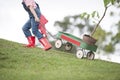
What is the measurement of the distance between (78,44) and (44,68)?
2794 mm

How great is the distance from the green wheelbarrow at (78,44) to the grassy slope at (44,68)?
3.23 feet

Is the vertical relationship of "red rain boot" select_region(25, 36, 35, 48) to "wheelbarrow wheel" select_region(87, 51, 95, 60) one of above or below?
above

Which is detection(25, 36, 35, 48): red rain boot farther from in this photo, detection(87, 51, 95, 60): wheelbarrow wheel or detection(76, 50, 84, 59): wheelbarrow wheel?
detection(87, 51, 95, 60): wheelbarrow wheel

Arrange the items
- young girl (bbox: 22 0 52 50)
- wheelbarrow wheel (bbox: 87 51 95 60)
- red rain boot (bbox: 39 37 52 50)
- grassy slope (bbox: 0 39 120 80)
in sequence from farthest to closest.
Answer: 1. wheelbarrow wheel (bbox: 87 51 95 60)
2. red rain boot (bbox: 39 37 52 50)
3. young girl (bbox: 22 0 52 50)
4. grassy slope (bbox: 0 39 120 80)

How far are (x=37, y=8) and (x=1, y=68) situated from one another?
327cm

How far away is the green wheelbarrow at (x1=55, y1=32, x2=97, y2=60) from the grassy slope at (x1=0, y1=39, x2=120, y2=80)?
99 cm

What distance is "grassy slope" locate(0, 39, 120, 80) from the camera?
7.15m

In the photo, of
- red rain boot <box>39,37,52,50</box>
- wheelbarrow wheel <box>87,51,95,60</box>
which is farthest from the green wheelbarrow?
red rain boot <box>39,37,52,50</box>

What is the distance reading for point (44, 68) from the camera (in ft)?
26.3

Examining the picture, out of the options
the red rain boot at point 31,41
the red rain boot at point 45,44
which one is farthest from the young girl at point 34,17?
the red rain boot at point 31,41

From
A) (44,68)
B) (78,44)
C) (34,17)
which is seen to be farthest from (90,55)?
(44,68)

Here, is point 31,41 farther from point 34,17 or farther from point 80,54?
point 80,54

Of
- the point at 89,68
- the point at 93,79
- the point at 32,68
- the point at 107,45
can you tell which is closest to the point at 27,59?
the point at 32,68

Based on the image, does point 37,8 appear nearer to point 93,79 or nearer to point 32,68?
point 32,68
